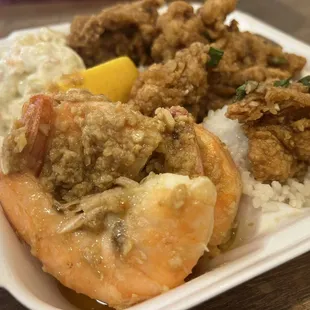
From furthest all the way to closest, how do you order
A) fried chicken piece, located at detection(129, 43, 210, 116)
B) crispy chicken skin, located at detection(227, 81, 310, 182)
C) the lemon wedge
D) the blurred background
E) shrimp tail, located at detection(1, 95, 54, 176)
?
the blurred background < the lemon wedge < fried chicken piece, located at detection(129, 43, 210, 116) < crispy chicken skin, located at detection(227, 81, 310, 182) < shrimp tail, located at detection(1, 95, 54, 176)

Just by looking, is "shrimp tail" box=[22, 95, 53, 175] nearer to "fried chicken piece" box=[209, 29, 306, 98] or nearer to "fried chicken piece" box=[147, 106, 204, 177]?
"fried chicken piece" box=[147, 106, 204, 177]

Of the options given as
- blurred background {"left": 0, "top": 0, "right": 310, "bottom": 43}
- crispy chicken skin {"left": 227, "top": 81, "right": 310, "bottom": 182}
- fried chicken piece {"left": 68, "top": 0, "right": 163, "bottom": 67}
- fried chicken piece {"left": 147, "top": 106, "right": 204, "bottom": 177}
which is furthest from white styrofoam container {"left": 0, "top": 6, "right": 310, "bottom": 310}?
blurred background {"left": 0, "top": 0, "right": 310, "bottom": 43}

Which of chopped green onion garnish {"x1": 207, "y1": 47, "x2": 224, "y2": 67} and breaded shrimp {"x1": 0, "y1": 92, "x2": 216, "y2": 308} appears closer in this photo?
breaded shrimp {"x1": 0, "y1": 92, "x2": 216, "y2": 308}

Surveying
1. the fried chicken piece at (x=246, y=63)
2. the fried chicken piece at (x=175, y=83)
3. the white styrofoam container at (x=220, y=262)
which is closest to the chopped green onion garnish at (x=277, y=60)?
the fried chicken piece at (x=246, y=63)

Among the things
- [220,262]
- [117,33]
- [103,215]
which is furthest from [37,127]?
[117,33]

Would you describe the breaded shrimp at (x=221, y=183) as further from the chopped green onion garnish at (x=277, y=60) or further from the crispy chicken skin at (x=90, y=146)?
the chopped green onion garnish at (x=277, y=60)

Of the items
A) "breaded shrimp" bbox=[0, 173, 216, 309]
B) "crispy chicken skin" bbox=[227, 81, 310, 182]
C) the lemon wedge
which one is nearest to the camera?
"breaded shrimp" bbox=[0, 173, 216, 309]

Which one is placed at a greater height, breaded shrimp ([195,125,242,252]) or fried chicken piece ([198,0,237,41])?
fried chicken piece ([198,0,237,41])
